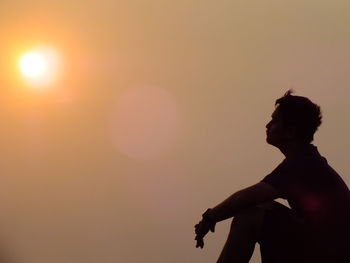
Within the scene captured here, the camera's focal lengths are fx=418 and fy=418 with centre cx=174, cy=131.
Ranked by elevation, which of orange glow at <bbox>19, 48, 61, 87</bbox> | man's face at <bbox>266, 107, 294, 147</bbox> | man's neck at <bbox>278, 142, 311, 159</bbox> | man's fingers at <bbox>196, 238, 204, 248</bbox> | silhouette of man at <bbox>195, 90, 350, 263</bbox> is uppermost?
orange glow at <bbox>19, 48, 61, 87</bbox>

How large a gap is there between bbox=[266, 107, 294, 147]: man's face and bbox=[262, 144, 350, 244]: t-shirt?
15 cm

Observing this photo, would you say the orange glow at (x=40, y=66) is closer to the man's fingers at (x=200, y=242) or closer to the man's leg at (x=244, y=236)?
the man's fingers at (x=200, y=242)

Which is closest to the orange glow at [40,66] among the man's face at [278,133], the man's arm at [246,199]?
the man's face at [278,133]

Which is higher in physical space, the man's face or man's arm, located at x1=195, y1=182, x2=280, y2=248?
the man's face

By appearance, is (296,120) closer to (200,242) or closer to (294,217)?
(294,217)

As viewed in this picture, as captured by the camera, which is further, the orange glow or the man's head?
the orange glow


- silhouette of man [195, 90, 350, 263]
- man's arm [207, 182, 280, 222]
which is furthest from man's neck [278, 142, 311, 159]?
man's arm [207, 182, 280, 222]

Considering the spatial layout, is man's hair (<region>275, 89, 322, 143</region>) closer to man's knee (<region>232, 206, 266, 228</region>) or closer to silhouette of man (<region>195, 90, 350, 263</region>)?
silhouette of man (<region>195, 90, 350, 263</region>)

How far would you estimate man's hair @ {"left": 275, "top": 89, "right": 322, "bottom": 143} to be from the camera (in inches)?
52.2

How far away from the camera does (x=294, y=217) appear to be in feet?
3.82

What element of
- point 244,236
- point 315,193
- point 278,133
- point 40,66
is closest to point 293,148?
point 278,133

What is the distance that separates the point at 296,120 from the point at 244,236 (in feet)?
1.40

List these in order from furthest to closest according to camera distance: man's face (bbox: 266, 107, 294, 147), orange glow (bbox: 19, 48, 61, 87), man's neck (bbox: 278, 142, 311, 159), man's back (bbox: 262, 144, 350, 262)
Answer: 1. orange glow (bbox: 19, 48, 61, 87)
2. man's face (bbox: 266, 107, 294, 147)
3. man's neck (bbox: 278, 142, 311, 159)
4. man's back (bbox: 262, 144, 350, 262)

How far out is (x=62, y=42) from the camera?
2.70 m
